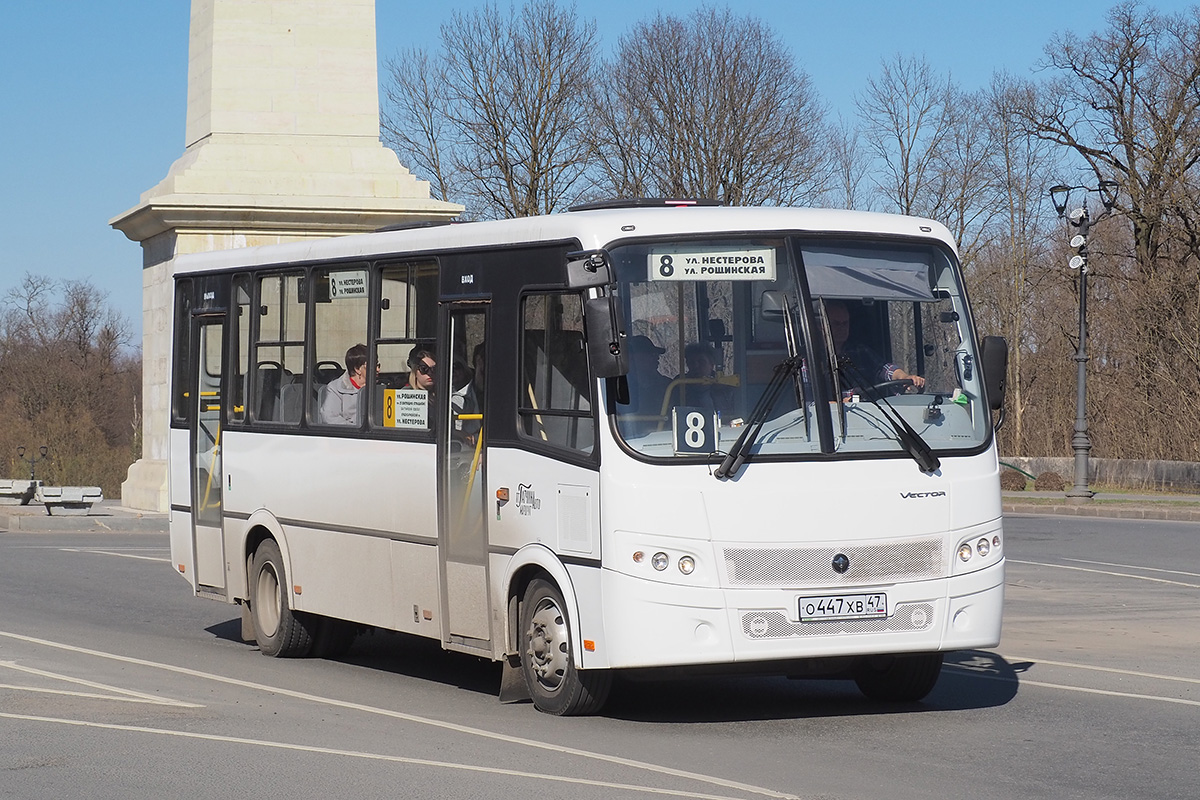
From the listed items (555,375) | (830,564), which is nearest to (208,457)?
(555,375)

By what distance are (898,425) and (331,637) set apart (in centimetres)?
522

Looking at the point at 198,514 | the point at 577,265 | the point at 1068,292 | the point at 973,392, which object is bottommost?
the point at 198,514

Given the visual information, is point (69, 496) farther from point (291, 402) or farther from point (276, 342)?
point (291, 402)

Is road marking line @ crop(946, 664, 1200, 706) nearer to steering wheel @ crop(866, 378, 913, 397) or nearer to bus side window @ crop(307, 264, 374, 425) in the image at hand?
steering wheel @ crop(866, 378, 913, 397)

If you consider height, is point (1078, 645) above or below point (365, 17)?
below

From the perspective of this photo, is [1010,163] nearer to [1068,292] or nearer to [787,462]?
[1068,292]

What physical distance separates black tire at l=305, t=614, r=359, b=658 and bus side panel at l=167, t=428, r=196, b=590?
1692 millimetres

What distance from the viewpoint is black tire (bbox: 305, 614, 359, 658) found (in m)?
12.7

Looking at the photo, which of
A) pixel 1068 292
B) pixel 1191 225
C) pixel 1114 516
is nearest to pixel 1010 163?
pixel 1068 292

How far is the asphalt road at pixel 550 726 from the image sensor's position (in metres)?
7.46

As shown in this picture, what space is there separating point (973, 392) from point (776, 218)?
150 cm

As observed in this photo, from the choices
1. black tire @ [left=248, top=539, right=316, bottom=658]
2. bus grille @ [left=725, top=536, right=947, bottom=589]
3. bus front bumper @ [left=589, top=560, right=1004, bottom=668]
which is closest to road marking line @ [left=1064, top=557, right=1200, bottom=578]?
black tire @ [left=248, top=539, right=316, bottom=658]

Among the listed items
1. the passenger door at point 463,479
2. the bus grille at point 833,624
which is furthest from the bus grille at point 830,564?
the passenger door at point 463,479

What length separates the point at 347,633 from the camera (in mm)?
12844
